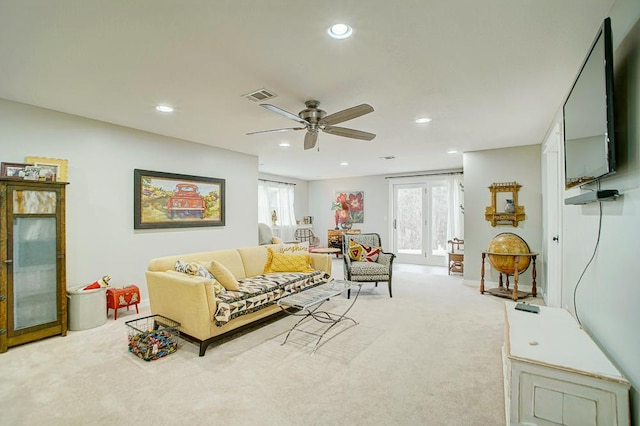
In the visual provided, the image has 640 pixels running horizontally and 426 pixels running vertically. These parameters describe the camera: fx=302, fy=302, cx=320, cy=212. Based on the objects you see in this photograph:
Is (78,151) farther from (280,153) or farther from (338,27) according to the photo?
(338,27)

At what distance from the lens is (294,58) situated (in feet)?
7.32

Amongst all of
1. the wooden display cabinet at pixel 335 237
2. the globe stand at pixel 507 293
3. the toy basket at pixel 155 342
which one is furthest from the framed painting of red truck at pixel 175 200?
the globe stand at pixel 507 293

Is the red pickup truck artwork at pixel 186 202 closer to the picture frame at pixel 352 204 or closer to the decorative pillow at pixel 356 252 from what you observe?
the decorative pillow at pixel 356 252

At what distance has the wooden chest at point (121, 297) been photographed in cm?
363

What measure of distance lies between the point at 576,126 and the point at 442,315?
2.61 m

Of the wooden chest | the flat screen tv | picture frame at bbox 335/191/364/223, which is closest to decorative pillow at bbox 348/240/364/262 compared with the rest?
the wooden chest

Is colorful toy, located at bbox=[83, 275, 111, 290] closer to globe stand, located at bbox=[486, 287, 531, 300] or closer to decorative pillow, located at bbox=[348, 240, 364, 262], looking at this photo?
decorative pillow, located at bbox=[348, 240, 364, 262]

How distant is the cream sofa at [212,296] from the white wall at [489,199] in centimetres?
313

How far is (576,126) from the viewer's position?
1.99 meters

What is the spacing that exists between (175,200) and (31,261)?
1817 mm

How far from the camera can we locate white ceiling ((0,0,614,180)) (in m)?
1.73

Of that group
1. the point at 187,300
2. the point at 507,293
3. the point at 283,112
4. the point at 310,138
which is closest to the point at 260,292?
the point at 187,300

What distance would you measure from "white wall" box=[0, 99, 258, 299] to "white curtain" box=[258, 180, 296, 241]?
3.14 m

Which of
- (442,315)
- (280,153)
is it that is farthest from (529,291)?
(280,153)
